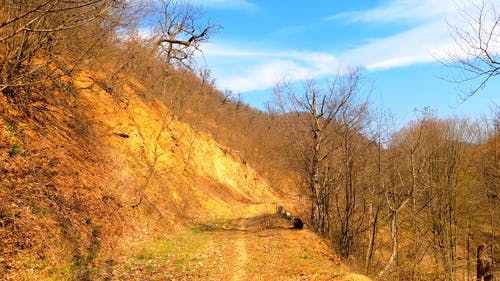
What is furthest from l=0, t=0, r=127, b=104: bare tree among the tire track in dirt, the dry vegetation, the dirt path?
the tire track in dirt

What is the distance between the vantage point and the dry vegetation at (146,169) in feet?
29.7

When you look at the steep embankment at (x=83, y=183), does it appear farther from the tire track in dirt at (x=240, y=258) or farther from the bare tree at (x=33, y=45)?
the tire track in dirt at (x=240, y=258)

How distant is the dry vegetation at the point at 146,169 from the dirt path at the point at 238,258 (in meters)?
0.16

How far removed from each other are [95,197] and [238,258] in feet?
17.8

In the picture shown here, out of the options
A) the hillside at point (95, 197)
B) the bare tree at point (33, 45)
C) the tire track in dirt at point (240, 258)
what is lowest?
the tire track in dirt at point (240, 258)

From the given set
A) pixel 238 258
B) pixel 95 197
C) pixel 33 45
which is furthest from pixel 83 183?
pixel 238 258

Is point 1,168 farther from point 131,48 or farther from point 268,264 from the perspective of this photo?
point 131,48

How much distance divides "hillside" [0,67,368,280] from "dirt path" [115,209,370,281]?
0.09 meters

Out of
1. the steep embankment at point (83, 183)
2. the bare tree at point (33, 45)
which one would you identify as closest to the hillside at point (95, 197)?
the steep embankment at point (83, 183)

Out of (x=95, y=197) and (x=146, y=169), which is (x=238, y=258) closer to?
(x=95, y=197)

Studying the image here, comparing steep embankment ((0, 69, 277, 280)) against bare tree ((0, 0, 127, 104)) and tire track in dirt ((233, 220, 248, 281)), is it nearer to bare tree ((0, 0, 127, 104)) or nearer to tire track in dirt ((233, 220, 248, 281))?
bare tree ((0, 0, 127, 104))

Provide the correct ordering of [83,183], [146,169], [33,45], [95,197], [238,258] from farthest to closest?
[146,169], [95,197], [83,183], [238,258], [33,45]

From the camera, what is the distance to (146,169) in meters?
18.7

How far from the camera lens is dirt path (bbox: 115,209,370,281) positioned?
391 inches
